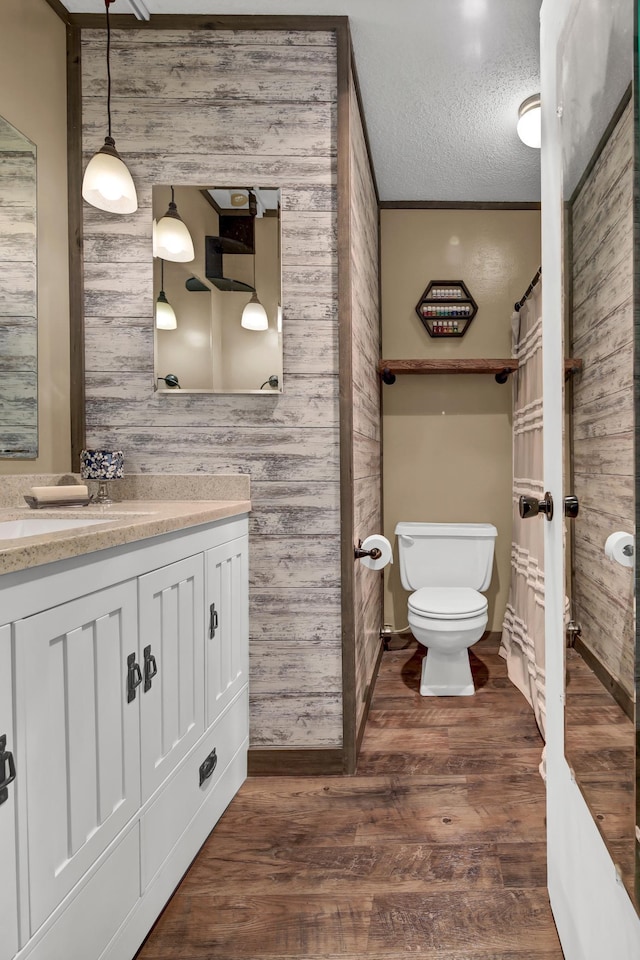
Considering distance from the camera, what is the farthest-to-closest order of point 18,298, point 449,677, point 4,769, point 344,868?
point 449,677 < point 18,298 < point 344,868 < point 4,769

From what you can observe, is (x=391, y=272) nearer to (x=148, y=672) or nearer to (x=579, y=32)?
(x=579, y=32)

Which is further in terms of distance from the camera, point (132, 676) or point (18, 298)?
point (18, 298)

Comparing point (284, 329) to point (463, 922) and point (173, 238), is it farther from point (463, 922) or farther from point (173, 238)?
point (463, 922)

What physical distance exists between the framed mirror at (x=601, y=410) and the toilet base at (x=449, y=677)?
1.48m

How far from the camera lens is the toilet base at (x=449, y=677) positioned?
2.59 metres

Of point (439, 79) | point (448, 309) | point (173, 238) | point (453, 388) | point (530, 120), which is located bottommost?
point (453, 388)

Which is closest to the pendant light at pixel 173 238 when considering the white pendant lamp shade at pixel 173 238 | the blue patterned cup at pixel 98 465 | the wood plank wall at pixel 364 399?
the white pendant lamp shade at pixel 173 238

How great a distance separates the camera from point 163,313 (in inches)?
76.1

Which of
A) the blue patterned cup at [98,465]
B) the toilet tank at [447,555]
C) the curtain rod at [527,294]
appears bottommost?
the toilet tank at [447,555]

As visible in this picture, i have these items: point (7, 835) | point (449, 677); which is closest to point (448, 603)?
point (449, 677)

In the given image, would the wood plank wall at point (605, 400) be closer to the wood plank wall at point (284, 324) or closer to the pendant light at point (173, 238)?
the wood plank wall at point (284, 324)

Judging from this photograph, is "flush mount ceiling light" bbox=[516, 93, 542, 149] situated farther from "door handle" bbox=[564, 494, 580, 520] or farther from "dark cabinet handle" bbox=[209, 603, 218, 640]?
"dark cabinet handle" bbox=[209, 603, 218, 640]

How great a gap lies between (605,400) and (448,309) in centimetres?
250

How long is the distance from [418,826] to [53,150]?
2491mm
